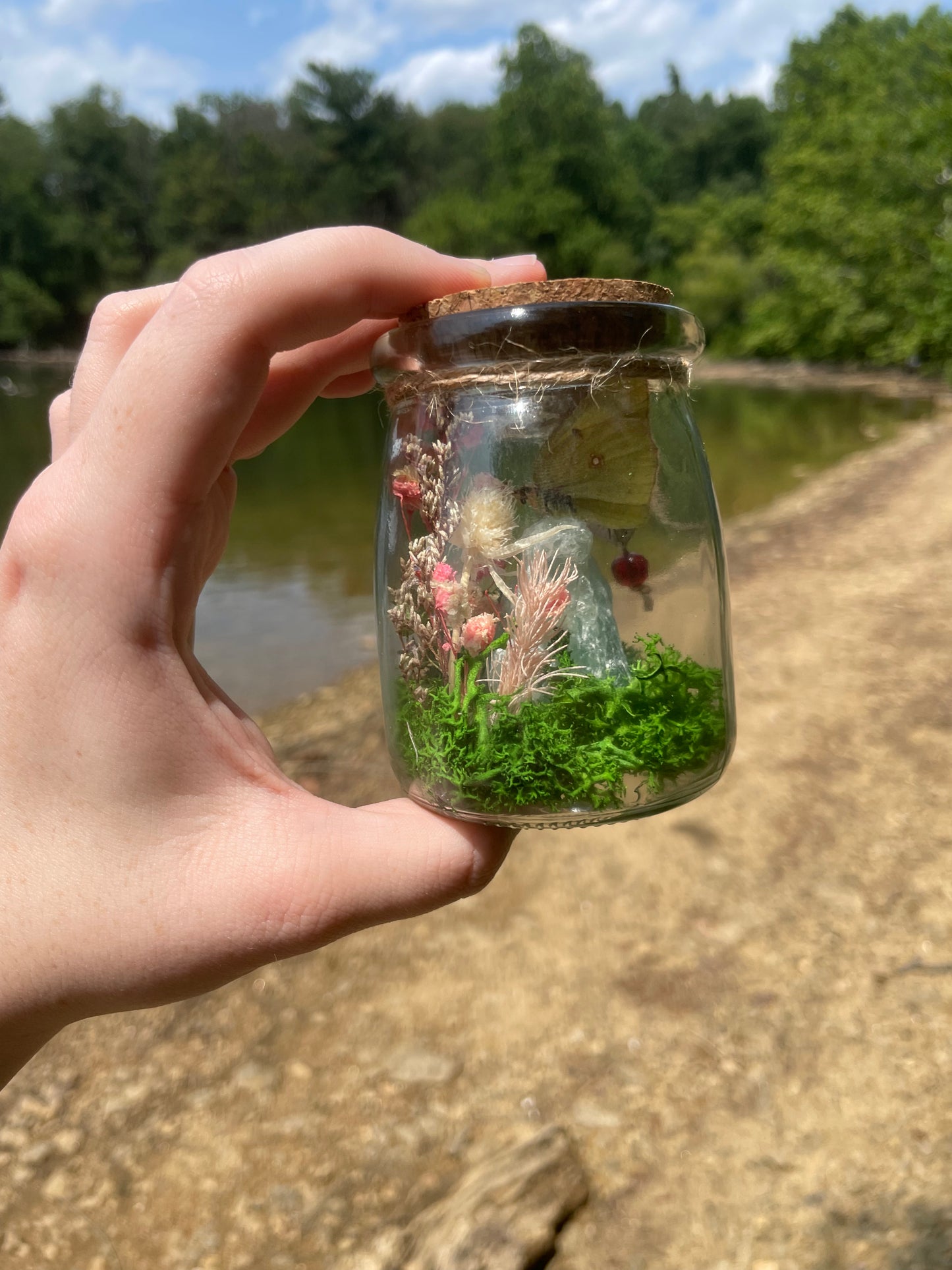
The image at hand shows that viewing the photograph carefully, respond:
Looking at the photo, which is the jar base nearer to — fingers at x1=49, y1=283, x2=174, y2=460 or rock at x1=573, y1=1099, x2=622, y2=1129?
fingers at x1=49, y1=283, x2=174, y2=460

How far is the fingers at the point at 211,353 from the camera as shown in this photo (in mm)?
1405

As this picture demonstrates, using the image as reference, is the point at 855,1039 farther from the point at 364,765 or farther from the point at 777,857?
the point at 364,765

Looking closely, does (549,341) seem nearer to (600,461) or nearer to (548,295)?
(548,295)

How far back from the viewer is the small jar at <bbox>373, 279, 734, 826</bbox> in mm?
1518

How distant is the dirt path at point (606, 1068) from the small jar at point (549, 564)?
1.94m

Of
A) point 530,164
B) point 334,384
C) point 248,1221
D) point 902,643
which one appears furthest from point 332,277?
point 530,164

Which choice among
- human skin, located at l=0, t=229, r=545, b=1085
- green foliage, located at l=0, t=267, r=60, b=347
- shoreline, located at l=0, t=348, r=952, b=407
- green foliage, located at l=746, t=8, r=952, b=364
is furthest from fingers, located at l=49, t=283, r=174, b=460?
green foliage, located at l=0, t=267, r=60, b=347

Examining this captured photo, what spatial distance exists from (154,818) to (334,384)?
3.85ft

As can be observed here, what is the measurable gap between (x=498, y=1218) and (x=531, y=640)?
2.06 metres

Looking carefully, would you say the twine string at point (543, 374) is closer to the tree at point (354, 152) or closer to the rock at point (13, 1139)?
the rock at point (13, 1139)

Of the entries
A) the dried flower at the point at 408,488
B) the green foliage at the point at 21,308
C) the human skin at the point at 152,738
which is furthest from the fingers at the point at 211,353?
the green foliage at the point at 21,308

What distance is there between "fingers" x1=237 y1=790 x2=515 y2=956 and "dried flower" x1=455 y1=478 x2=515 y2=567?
0.46 metres

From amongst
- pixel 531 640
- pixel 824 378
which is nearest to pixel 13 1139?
pixel 531 640

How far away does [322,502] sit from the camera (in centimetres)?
1573
